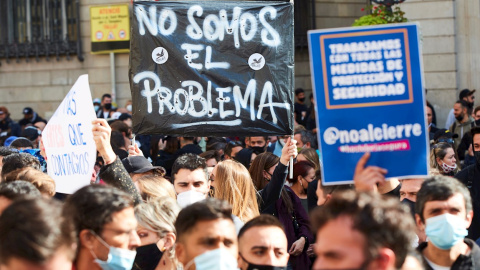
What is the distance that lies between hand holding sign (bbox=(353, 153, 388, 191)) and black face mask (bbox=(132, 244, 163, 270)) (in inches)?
63.0

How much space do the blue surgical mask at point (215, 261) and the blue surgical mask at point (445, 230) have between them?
110cm

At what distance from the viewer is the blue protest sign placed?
4.14 metres

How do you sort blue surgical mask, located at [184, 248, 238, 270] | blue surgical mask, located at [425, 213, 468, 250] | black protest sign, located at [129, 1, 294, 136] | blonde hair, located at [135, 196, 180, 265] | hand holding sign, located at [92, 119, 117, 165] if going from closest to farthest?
1. blue surgical mask, located at [184, 248, 238, 270]
2. blue surgical mask, located at [425, 213, 468, 250]
3. blonde hair, located at [135, 196, 180, 265]
4. hand holding sign, located at [92, 119, 117, 165]
5. black protest sign, located at [129, 1, 294, 136]

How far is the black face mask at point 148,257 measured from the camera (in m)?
5.15

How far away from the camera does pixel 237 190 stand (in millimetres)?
6367

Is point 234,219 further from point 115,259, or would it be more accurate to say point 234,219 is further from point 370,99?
point 370,99

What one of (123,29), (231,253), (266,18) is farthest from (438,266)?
(123,29)

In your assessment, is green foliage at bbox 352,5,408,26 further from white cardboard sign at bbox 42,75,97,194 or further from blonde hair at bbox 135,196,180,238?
blonde hair at bbox 135,196,180,238

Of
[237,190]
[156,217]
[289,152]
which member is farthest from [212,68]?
[156,217]

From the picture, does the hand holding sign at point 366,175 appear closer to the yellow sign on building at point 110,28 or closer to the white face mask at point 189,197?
the white face mask at point 189,197

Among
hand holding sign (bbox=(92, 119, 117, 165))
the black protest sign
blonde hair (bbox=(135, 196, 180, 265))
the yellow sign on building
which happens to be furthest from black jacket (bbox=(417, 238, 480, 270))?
the yellow sign on building

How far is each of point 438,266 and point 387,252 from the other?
5.29ft

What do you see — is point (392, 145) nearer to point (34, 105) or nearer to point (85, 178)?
point (85, 178)

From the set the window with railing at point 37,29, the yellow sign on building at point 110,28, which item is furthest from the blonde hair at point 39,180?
the window with railing at point 37,29
